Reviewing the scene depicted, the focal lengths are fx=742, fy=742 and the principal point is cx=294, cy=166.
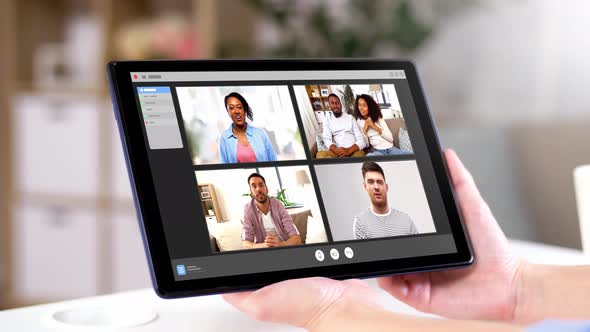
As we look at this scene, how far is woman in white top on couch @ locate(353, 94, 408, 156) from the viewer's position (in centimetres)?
79

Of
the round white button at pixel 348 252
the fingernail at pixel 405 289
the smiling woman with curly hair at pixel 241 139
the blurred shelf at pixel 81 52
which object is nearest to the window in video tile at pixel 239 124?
the smiling woman with curly hair at pixel 241 139

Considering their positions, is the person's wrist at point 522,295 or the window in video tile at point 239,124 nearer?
the window in video tile at point 239,124

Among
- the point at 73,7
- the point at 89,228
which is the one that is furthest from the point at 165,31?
the point at 89,228

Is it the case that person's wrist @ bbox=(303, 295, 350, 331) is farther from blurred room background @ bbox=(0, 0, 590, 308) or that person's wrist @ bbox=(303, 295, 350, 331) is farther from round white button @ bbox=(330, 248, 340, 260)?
blurred room background @ bbox=(0, 0, 590, 308)

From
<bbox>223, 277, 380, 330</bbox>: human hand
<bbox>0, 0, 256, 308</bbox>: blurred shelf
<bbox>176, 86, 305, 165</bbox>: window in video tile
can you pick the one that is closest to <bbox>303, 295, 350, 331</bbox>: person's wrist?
<bbox>223, 277, 380, 330</bbox>: human hand

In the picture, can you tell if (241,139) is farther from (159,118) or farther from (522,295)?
(522,295)

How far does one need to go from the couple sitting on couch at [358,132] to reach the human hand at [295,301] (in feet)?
A: 0.47

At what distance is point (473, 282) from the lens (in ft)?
2.72

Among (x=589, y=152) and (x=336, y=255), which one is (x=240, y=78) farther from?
(x=589, y=152)

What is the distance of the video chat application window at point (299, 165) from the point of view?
0.71 metres

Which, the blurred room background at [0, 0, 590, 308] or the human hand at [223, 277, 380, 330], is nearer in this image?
the human hand at [223, 277, 380, 330]

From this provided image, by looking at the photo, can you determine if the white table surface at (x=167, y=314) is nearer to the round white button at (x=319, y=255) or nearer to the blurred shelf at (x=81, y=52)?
the round white button at (x=319, y=255)

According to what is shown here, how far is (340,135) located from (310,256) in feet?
0.45

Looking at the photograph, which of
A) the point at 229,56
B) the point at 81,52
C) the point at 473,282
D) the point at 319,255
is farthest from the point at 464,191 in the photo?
the point at 81,52
